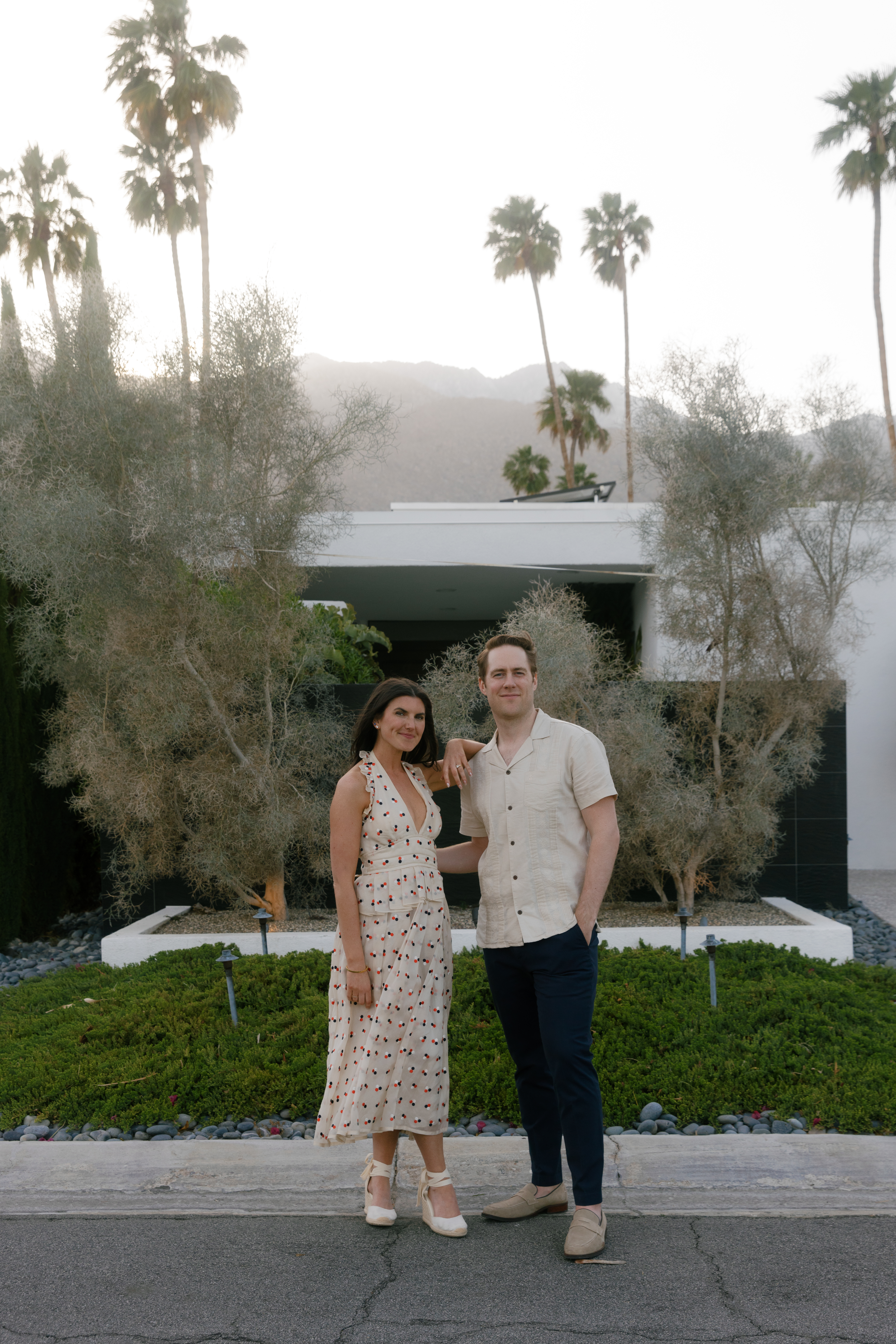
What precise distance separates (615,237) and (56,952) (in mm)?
26881

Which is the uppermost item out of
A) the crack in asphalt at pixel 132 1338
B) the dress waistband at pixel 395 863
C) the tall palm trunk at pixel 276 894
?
the dress waistband at pixel 395 863

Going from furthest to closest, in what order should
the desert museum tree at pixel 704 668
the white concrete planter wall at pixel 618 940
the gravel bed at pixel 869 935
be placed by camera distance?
the desert museum tree at pixel 704 668 → the gravel bed at pixel 869 935 → the white concrete planter wall at pixel 618 940

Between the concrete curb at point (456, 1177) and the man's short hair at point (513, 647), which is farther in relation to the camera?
the concrete curb at point (456, 1177)

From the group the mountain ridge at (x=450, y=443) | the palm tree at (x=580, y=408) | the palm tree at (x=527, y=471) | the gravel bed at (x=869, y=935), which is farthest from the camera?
the mountain ridge at (x=450, y=443)

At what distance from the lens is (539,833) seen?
2803mm

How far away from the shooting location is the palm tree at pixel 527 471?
2902 cm

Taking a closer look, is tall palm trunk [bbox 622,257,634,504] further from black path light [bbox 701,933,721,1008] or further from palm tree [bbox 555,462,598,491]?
black path light [bbox 701,933,721,1008]

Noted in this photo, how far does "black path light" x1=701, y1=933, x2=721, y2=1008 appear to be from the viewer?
450 cm

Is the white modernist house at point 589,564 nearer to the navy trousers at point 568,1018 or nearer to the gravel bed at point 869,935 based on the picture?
the gravel bed at point 869,935

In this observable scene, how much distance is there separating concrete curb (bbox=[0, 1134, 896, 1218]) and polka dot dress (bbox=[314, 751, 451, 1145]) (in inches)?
18.2

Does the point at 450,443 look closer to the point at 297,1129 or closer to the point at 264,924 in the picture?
the point at 264,924

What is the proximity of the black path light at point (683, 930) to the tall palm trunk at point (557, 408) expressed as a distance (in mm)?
22314

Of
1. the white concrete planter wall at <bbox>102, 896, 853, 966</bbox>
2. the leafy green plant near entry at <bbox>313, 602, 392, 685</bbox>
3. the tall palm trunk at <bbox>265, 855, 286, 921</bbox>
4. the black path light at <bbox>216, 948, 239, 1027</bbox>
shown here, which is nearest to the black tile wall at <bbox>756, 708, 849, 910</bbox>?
the white concrete planter wall at <bbox>102, 896, 853, 966</bbox>

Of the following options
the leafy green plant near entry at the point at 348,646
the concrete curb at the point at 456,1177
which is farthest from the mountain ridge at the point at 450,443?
the concrete curb at the point at 456,1177
